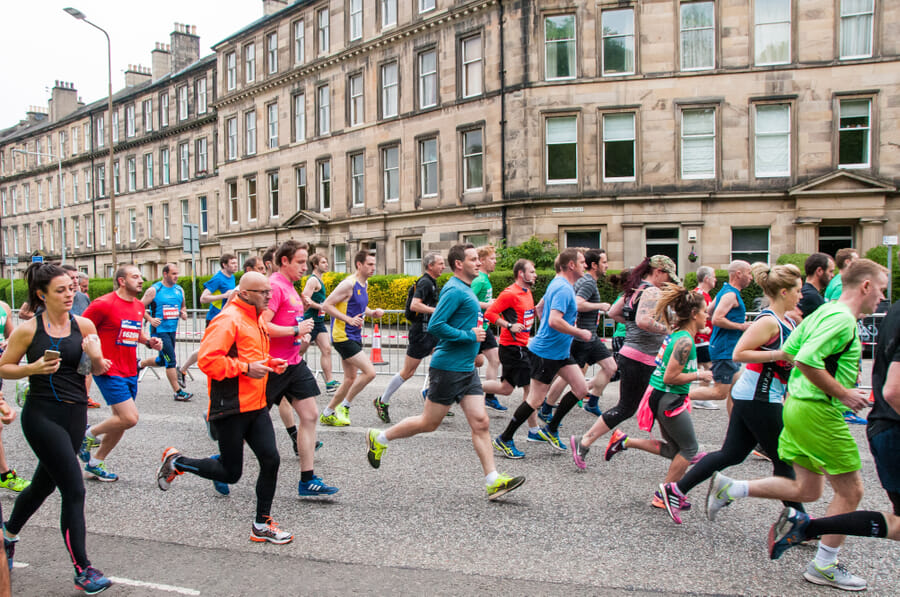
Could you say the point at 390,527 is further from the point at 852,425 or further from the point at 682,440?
the point at 852,425

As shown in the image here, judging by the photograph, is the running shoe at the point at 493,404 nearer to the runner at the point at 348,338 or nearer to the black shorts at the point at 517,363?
the black shorts at the point at 517,363

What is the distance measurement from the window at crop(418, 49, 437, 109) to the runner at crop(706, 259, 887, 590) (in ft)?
77.8

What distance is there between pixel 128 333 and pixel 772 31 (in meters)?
21.3

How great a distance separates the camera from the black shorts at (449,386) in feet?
17.6

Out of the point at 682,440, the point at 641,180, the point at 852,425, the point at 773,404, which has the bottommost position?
the point at 852,425

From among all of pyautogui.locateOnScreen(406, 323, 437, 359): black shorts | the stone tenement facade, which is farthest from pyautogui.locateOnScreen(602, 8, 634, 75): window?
pyautogui.locateOnScreen(406, 323, 437, 359): black shorts

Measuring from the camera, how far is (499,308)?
780 centimetres

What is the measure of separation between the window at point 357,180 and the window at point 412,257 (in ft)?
10.7

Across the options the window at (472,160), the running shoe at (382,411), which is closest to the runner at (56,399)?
the running shoe at (382,411)

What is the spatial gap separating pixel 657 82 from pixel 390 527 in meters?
20.1

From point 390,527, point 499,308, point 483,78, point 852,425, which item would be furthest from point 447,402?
point 483,78

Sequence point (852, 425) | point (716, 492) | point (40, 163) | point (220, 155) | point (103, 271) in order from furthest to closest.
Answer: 1. point (40, 163)
2. point (103, 271)
3. point (220, 155)
4. point (852, 425)
5. point (716, 492)

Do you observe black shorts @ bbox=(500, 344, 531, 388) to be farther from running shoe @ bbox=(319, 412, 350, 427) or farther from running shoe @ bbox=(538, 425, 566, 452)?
running shoe @ bbox=(319, 412, 350, 427)

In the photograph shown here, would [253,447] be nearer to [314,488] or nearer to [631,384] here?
[314,488]
